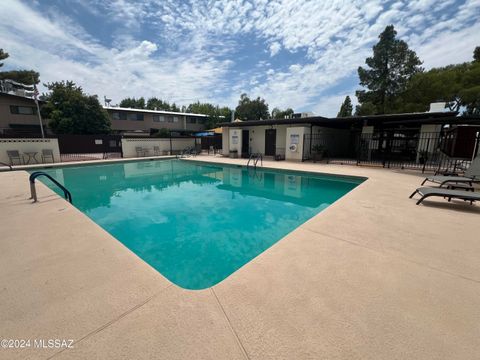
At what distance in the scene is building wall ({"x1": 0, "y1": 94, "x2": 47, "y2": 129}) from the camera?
2157 centimetres

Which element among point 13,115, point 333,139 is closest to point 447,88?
point 333,139

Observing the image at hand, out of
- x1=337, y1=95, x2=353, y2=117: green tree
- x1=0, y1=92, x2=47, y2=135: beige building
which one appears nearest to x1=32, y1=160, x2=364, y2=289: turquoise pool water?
x1=0, y1=92, x2=47, y2=135: beige building

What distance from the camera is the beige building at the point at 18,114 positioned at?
21625 millimetres

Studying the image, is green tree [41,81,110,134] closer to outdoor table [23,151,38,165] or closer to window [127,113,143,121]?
window [127,113,143,121]

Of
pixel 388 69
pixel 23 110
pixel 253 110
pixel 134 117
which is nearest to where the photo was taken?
pixel 23 110

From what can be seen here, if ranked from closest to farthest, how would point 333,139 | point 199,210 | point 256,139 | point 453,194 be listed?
point 453,194 → point 199,210 → point 333,139 → point 256,139

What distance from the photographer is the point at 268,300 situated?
204 centimetres

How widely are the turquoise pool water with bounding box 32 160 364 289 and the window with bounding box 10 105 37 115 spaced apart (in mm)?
17232

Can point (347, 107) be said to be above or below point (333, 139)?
above

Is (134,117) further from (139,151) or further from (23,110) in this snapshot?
(139,151)

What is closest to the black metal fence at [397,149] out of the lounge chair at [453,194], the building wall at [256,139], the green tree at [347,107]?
the building wall at [256,139]

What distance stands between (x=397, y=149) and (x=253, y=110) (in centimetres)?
2890

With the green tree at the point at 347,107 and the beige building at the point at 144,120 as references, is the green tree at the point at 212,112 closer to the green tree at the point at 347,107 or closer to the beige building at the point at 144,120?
the beige building at the point at 144,120

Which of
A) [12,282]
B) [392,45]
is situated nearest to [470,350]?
[12,282]
